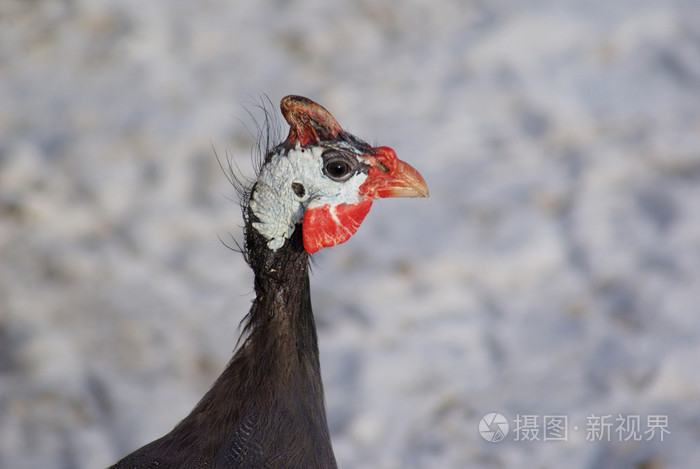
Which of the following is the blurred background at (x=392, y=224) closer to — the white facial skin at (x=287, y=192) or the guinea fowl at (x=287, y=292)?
the guinea fowl at (x=287, y=292)

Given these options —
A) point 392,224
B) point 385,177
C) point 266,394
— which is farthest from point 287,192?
→ point 392,224

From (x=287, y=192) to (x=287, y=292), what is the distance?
245 mm

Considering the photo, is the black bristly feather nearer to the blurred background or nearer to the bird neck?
the bird neck

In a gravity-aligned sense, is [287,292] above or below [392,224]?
below

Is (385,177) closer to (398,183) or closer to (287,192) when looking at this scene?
(398,183)

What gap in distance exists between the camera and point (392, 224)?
386 cm

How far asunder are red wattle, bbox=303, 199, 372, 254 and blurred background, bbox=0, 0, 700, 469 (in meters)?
1.39

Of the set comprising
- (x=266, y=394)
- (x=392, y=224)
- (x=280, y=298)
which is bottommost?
(x=266, y=394)

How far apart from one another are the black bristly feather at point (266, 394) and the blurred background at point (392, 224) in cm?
114

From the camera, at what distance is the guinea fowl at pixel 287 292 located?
76.5 inches

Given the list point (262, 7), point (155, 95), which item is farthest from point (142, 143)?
point (262, 7)

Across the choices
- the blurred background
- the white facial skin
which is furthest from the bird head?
the blurred background

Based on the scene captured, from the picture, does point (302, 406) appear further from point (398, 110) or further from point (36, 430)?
point (398, 110)

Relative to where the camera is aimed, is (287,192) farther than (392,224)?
No
